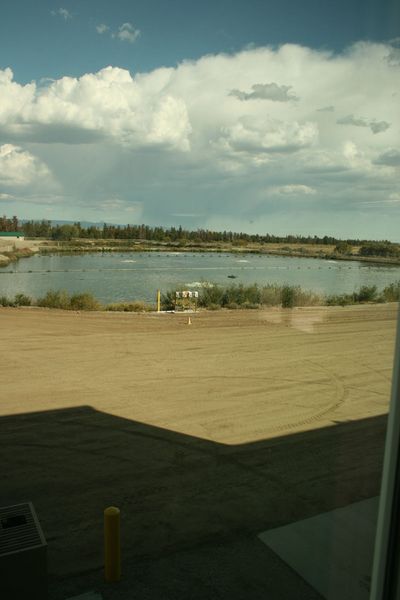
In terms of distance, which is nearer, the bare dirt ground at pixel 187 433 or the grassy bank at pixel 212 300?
the bare dirt ground at pixel 187 433

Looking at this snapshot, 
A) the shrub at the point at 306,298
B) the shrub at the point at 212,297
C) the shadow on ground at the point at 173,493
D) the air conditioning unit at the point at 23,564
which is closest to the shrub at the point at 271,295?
the shrub at the point at 212,297

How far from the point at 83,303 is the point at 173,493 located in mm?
10238

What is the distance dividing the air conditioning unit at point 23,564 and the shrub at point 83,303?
36.8ft

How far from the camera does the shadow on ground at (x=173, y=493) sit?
237 cm

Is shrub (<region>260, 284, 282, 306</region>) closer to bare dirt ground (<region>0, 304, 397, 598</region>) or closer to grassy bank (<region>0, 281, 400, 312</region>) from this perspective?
grassy bank (<region>0, 281, 400, 312</region>)

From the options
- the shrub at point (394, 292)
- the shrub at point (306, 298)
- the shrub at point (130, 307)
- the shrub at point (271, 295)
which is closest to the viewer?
the shrub at point (394, 292)

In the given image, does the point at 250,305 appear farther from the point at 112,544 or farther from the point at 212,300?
the point at 112,544

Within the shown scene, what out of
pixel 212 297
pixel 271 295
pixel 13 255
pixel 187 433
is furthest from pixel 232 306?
pixel 13 255

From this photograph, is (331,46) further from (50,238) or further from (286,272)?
(50,238)

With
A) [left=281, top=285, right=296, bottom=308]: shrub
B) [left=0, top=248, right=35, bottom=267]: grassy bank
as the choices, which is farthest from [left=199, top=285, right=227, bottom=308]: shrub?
[left=0, top=248, right=35, bottom=267]: grassy bank

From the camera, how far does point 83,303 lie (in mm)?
13070

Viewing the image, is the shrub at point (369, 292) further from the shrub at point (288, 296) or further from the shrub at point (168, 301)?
the shrub at point (168, 301)

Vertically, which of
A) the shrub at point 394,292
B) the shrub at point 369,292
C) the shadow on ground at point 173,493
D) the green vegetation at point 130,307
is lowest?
the shadow on ground at point 173,493

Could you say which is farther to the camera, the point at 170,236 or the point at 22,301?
the point at 170,236
